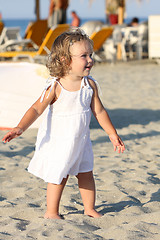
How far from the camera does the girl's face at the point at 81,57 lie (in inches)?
96.5

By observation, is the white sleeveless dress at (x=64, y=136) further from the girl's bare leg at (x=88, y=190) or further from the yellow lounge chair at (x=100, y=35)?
the yellow lounge chair at (x=100, y=35)

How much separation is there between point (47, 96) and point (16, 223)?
2.54ft

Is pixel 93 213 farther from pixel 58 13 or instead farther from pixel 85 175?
pixel 58 13

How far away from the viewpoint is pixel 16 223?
256 cm

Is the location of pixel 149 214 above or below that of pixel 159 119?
above

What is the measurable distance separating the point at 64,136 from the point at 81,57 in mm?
459

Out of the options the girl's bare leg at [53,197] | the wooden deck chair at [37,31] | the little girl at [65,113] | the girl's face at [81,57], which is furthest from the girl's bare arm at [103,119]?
the wooden deck chair at [37,31]

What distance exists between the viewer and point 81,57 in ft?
8.06

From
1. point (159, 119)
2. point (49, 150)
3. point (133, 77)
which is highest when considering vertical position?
point (49, 150)

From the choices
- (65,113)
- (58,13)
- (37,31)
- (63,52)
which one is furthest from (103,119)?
(58,13)

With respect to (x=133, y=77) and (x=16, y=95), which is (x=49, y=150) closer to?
(x=16, y=95)

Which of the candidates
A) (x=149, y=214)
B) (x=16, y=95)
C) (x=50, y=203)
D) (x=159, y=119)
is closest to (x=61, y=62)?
(x=50, y=203)

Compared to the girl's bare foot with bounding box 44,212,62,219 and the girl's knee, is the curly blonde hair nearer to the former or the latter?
the girl's knee

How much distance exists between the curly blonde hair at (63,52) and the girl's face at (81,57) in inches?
0.9
